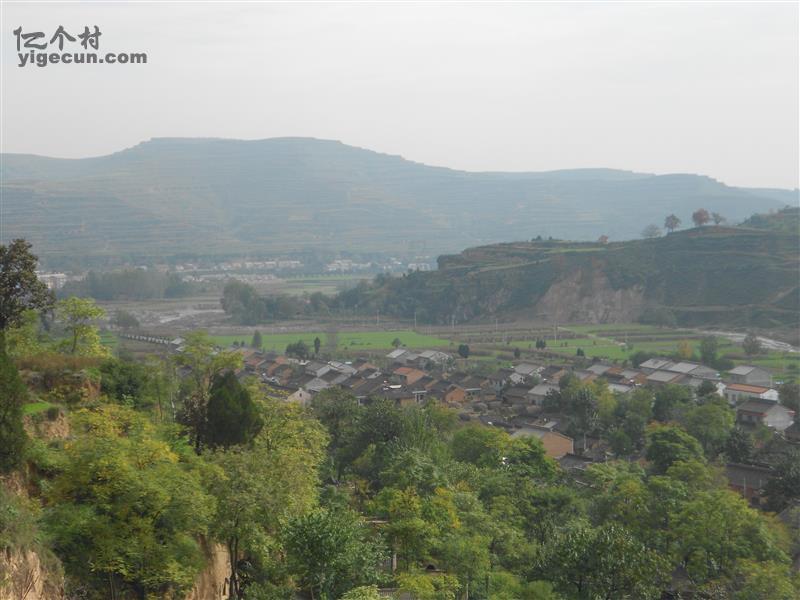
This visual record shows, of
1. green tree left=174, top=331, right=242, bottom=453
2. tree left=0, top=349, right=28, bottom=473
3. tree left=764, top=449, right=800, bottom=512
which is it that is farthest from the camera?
tree left=764, top=449, right=800, bottom=512

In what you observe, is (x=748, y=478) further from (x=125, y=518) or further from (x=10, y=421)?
(x=10, y=421)

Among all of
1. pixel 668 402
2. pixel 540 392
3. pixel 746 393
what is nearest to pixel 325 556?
pixel 668 402

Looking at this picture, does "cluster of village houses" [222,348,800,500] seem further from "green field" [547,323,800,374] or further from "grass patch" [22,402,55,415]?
"grass patch" [22,402,55,415]

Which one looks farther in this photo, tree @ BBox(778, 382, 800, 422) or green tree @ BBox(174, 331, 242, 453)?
tree @ BBox(778, 382, 800, 422)

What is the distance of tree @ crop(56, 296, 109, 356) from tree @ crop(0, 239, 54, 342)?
313 cm

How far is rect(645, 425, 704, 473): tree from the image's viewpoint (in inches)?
898

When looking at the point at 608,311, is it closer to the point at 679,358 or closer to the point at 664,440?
the point at 679,358

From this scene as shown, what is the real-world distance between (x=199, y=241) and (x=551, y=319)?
78.0m

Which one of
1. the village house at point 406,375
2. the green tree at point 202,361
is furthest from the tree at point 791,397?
the green tree at point 202,361

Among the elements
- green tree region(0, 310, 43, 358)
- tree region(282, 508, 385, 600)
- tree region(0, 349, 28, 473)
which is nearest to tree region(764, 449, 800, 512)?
tree region(282, 508, 385, 600)

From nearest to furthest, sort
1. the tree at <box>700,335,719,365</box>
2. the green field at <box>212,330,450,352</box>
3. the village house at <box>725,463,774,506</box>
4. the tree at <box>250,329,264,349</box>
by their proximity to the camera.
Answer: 1. the village house at <box>725,463,774,506</box>
2. the tree at <box>700,335,719,365</box>
3. the tree at <box>250,329,264,349</box>
4. the green field at <box>212,330,450,352</box>

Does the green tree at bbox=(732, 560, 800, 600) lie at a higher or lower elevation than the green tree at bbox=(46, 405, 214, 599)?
lower

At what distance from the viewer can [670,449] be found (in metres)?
23.0

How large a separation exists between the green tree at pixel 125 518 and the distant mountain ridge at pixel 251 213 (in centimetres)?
9876
